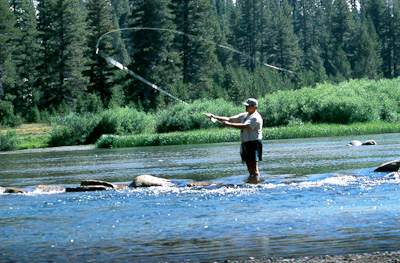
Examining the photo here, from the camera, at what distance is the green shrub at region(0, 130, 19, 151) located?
50.5m

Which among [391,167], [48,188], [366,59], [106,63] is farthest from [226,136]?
[366,59]

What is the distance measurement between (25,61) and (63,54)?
938 cm

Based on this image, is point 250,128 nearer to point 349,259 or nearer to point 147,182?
point 147,182

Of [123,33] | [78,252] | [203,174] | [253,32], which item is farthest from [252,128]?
[123,33]

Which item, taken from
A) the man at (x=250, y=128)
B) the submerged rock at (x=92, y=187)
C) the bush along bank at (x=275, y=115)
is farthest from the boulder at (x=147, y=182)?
the bush along bank at (x=275, y=115)

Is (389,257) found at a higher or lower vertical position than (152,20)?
lower

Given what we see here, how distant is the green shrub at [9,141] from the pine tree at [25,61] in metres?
17.3

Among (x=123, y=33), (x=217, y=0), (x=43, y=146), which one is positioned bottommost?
(x=43, y=146)

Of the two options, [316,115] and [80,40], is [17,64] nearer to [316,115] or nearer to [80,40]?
[80,40]

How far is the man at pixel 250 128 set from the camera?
1537 centimetres

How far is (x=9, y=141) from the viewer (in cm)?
5081

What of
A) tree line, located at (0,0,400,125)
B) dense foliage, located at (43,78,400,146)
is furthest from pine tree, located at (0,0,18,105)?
dense foliage, located at (43,78,400,146)

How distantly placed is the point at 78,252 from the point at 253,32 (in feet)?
370

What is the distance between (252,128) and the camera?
15414mm
